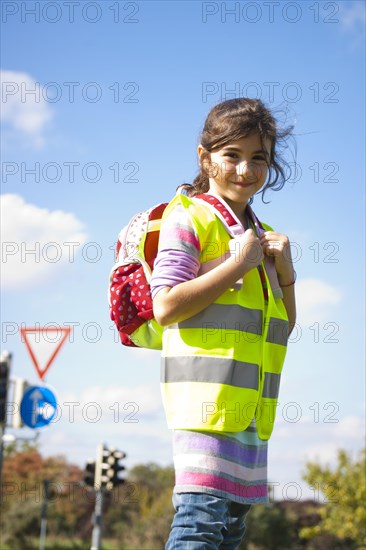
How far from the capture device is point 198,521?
2.16m

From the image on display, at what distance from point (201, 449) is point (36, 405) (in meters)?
12.1

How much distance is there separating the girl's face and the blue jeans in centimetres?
98

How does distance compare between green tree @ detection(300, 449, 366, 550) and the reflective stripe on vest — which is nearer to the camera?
the reflective stripe on vest

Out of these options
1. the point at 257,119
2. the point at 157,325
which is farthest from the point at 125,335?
the point at 257,119

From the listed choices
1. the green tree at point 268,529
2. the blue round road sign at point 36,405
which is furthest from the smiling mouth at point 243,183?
the green tree at point 268,529

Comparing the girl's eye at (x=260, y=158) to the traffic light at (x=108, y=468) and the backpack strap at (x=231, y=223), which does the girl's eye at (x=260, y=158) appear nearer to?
the backpack strap at (x=231, y=223)

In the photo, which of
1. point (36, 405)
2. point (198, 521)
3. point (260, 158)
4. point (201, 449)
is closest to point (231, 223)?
point (260, 158)

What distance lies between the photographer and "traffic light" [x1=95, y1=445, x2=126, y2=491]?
758 inches

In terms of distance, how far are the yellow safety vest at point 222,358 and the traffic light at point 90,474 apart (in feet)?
58.3

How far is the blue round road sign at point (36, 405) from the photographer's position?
13703mm

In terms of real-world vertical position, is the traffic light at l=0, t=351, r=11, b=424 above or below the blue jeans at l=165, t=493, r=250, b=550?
above

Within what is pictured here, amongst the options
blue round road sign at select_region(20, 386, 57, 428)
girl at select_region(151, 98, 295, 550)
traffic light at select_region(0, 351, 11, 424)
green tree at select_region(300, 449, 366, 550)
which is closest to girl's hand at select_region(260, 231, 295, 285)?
girl at select_region(151, 98, 295, 550)

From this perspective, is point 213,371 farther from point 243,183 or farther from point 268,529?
point 268,529

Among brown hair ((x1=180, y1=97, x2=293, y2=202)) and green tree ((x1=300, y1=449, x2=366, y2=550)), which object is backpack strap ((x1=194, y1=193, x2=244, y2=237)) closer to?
brown hair ((x1=180, y1=97, x2=293, y2=202))
